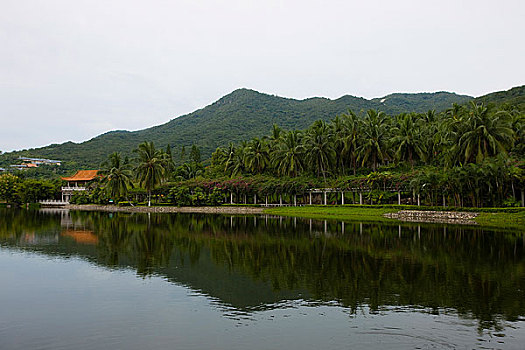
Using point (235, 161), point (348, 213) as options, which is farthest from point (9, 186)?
point (348, 213)

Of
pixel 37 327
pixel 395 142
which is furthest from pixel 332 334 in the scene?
pixel 395 142

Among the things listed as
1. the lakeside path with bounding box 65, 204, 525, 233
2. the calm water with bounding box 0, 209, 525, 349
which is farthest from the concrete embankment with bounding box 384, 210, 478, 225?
the calm water with bounding box 0, 209, 525, 349

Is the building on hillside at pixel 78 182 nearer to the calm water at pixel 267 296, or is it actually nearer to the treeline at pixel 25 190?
the treeline at pixel 25 190

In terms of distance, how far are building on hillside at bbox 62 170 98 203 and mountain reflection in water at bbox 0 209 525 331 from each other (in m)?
57.1

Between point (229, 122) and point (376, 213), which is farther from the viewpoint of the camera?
point (229, 122)

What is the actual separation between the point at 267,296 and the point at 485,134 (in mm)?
37056

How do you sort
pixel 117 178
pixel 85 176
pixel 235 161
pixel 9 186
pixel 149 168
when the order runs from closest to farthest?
pixel 149 168 < pixel 117 178 < pixel 235 161 < pixel 9 186 < pixel 85 176

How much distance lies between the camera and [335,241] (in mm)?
27562

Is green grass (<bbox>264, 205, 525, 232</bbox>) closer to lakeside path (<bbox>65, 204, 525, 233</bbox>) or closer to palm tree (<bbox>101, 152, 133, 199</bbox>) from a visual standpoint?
lakeside path (<bbox>65, 204, 525, 233</bbox>)

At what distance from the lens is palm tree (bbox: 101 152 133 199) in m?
72.7

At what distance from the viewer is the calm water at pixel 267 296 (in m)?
10.3

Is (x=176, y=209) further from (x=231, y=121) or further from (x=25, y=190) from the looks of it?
(x=231, y=121)

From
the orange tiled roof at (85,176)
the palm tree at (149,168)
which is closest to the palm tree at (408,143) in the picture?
the palm tree at (149,168)

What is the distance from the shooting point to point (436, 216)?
4288 centimetres
